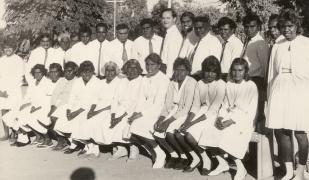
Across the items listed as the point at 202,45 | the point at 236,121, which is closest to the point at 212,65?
the point at 236,121

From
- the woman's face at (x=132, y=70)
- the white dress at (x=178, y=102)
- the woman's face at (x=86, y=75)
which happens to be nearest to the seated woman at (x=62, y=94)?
the woman's face at (x=86, y=75)

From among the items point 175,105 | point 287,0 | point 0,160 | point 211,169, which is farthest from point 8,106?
point 287,0

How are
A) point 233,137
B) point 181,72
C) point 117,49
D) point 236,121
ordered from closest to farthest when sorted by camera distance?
point 233,137
point 236,121
point 181,72
point 117,49

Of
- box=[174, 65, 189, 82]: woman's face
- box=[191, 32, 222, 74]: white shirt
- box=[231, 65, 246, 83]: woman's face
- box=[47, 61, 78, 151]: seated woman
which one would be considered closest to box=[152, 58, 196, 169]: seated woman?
box=[174, 65, 189, 82]: woman's face

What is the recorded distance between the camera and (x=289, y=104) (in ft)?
17.7

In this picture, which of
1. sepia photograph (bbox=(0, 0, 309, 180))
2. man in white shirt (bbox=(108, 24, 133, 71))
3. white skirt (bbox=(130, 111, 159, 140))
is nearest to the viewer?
sepia photograph (bbox=(0, 0, 309, 180))

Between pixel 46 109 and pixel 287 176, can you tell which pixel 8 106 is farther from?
pixel 287 176

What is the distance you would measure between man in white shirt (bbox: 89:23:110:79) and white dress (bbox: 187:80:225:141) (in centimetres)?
249

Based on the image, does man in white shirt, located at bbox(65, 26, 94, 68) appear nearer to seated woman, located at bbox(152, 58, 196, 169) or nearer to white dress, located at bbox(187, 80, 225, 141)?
seated woman, located at bbox(152, 58, 196, 169)

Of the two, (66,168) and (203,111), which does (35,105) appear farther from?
(203,111)

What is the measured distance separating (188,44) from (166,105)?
1.34 m

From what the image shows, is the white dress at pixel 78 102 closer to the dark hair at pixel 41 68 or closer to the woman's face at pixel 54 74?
the woman's face at pixel 54 74

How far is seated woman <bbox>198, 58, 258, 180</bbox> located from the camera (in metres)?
5.59

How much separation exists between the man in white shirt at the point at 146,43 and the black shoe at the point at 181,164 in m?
1.99
